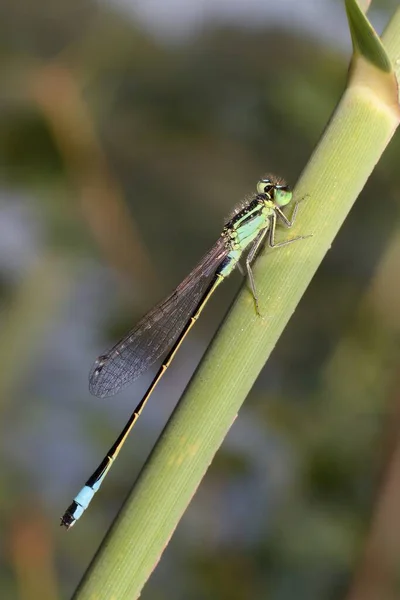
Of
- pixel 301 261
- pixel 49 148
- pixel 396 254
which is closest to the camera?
pixel 301 261

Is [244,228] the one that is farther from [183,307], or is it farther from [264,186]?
[183,307]

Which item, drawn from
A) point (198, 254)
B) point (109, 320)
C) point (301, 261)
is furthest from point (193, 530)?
point (301, 261)

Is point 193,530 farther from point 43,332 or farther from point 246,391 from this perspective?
point 246,391

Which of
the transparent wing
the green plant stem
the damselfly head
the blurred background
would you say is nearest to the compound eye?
the damselfly head

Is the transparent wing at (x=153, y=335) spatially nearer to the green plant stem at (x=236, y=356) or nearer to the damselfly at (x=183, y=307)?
the damselfly at (x=183, y=307)

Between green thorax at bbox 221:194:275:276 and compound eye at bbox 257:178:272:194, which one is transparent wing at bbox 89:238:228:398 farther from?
compound eye at bbox 257:178:272:194

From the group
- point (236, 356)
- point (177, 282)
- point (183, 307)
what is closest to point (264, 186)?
point (183, 307)

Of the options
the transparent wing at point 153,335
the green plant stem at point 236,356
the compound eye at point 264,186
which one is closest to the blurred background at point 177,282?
the transparent wing at point 153,335
